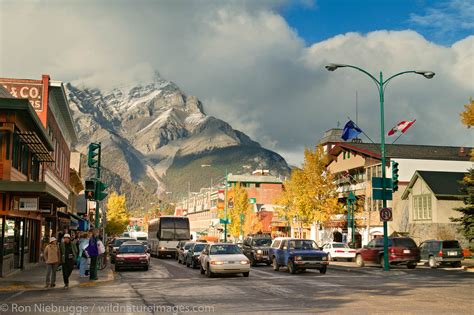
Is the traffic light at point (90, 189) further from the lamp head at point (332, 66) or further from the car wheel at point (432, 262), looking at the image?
the car wheel at point (432, 262)

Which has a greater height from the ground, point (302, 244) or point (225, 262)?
point (302, 244)

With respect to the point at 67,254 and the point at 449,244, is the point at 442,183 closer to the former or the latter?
the point at 449,244

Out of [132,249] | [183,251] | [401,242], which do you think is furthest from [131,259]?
[401,242]

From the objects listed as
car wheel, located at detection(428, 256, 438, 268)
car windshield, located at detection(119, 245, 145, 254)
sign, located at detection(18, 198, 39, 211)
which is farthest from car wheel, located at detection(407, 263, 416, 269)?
sign, located at detection(18, 198, 39, 211)

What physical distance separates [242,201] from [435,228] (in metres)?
44.2

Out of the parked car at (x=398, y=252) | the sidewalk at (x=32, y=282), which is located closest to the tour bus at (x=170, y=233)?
the parked car at (x=398, y=252)

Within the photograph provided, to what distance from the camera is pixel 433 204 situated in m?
49.2

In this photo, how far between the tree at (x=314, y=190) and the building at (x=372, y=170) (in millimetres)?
3511

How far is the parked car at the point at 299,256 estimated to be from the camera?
27328 mm

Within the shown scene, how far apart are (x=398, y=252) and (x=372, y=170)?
28.6m

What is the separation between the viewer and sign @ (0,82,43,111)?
122 feet

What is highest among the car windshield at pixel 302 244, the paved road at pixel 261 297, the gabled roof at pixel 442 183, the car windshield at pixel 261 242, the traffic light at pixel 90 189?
the gabled roof at pixel 442 183

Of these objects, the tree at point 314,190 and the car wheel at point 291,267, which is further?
the tree at point 314,190

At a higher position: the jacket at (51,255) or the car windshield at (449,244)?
the jacket at (51,255)
